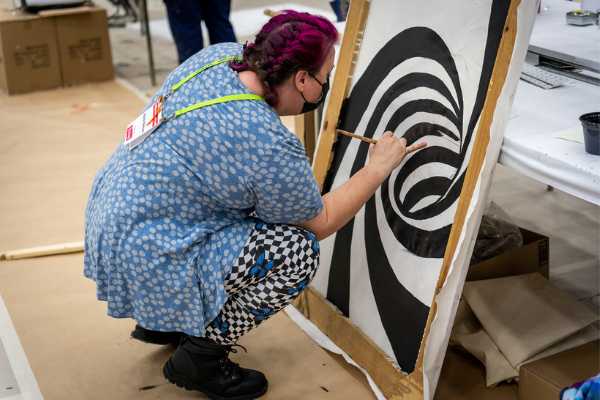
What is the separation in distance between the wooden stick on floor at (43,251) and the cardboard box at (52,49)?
211cm

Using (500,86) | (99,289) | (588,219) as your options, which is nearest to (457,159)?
(500,86)

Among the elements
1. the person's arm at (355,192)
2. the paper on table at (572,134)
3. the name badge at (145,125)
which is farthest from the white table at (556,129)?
the name badge at (145,125)

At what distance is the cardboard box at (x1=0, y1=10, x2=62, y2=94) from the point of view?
3.75 metres

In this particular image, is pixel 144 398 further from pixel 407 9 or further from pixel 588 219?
pixel 588 219

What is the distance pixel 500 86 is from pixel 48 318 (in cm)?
143

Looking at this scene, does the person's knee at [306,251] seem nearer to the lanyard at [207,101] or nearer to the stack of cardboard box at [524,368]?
the lanyard at [207,101]

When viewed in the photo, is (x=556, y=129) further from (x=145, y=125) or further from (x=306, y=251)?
(x=145, y=125)

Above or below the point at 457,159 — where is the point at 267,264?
below

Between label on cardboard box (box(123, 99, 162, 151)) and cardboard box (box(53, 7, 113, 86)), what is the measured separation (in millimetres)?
2921

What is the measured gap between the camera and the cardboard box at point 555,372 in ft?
4.42

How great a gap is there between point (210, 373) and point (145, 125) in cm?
62

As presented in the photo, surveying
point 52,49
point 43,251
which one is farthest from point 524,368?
point 52,49

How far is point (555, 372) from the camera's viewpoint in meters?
1.38

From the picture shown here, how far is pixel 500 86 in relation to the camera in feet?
3.94
